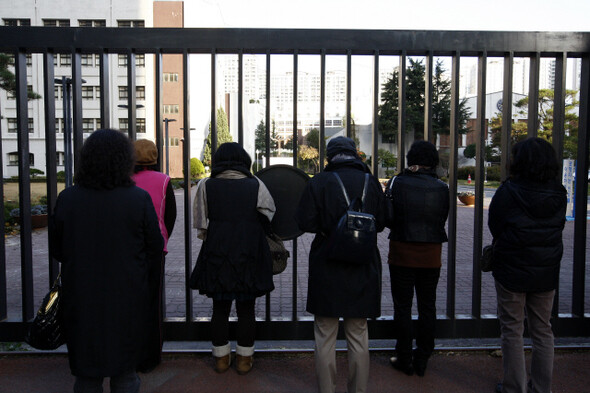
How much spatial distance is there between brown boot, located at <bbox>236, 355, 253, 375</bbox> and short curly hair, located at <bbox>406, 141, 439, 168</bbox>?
2.10 m

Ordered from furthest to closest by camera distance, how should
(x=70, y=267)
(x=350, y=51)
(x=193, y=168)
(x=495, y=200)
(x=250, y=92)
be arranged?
(x=250, y=92)
(x=193, y=168)
(x=350, y=51)
(x=495, y=200)
(x=70, y=267)

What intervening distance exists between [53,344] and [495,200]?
305cm

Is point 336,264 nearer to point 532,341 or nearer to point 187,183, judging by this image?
point 532,341

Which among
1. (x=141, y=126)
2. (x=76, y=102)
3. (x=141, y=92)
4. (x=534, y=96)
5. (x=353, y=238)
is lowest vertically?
(x=353, y=238)

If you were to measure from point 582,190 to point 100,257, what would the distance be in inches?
170

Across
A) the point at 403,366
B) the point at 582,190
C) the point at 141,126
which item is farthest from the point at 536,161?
the point at 141,126

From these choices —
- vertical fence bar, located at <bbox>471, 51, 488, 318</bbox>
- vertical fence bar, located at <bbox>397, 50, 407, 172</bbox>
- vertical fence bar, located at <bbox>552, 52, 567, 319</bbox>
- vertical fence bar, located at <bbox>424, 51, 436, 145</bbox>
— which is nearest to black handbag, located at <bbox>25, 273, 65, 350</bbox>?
vertical fence bar, located at <bbox>397, 50, 407, 172</bbox>

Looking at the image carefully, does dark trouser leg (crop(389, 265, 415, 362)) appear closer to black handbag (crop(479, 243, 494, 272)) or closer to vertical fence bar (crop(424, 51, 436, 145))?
black handbag (crop(479, 243, 494, 272))

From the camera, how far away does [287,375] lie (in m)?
3.88

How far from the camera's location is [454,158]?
4.41 m

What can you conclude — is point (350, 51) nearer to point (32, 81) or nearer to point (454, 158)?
point (454, 158)

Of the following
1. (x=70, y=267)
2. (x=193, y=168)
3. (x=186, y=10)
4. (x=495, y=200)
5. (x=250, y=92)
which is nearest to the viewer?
(x=70, y=267)

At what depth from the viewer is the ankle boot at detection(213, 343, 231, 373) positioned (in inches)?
153

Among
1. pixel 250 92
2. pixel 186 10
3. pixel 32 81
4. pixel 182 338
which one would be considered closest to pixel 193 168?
pixel 32 81
